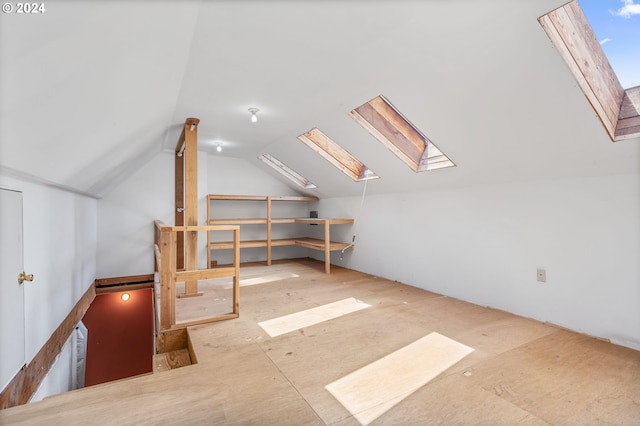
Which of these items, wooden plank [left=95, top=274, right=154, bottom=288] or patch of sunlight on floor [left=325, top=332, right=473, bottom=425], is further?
wooden plank [left=95, top=274, right=154, bottom=288]

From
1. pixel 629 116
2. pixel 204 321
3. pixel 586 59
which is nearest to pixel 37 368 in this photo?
pixel 204 321

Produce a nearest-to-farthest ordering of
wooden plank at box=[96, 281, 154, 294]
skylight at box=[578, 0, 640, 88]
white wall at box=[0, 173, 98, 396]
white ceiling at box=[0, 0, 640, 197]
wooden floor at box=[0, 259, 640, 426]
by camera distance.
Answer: white ceiling at box=[0, 0, 640, 197] < wooden floor at box=[0, 259, 640, 426] < skylight at box=[578, 0, 640, 88] < white wall at box=[0, 173, 98, 396] < wooden plank at box=[96, 281, 154, 294]

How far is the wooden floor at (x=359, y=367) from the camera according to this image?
1345 mm

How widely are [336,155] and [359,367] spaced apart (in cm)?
292

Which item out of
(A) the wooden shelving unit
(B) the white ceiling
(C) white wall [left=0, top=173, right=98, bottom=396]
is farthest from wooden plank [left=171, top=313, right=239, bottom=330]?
(A) the wooden shelving unit

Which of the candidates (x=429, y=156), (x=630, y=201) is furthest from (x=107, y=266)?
(x=630, y=201)

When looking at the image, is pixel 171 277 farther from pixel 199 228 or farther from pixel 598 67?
pixel 598 67

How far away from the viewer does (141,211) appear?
15.0 feet

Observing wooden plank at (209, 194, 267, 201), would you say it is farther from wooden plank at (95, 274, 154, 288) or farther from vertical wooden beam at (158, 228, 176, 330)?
vertical wooden beam at (158, 228, 176, 330)

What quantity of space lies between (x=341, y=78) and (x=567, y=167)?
182 centimetres

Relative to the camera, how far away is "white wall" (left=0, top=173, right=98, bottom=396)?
192cm

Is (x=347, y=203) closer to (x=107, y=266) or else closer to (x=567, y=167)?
(x=567, y=167)

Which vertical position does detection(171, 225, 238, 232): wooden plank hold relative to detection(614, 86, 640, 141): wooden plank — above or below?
below

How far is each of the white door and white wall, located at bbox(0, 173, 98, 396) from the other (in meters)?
0.08
